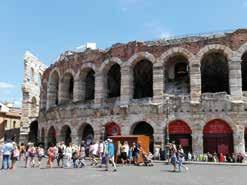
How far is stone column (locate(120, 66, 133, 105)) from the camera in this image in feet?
85.2

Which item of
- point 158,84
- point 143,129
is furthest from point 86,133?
point 158,84

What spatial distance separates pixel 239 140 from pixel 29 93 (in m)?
24.6

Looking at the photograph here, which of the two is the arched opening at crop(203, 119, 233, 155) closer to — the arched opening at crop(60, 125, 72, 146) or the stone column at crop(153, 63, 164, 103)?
the stone column at crop(153, 63, 164, 103)

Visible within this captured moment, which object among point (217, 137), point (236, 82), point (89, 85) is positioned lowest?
point (217, 137)

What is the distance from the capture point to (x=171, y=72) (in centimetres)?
2745

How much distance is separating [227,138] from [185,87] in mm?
5146

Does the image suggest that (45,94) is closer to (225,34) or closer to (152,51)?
(152,51)

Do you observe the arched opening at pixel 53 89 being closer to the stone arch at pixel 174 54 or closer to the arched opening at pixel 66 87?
the arched opening at pixel 66 87

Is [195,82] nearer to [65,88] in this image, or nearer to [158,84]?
[158,84]

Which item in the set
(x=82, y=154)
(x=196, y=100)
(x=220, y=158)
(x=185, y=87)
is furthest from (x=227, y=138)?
(x=82, y=154)

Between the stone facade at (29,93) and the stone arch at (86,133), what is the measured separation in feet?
35.7

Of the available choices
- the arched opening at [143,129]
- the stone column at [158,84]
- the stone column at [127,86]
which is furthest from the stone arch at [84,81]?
the stone column at [158,84]

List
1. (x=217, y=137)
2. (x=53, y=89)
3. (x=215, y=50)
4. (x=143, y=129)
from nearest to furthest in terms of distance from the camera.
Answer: (x=217, y=137), (x=215, y=50), (x=143, y=129), (x=53, y=89)

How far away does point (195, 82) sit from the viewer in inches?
944
